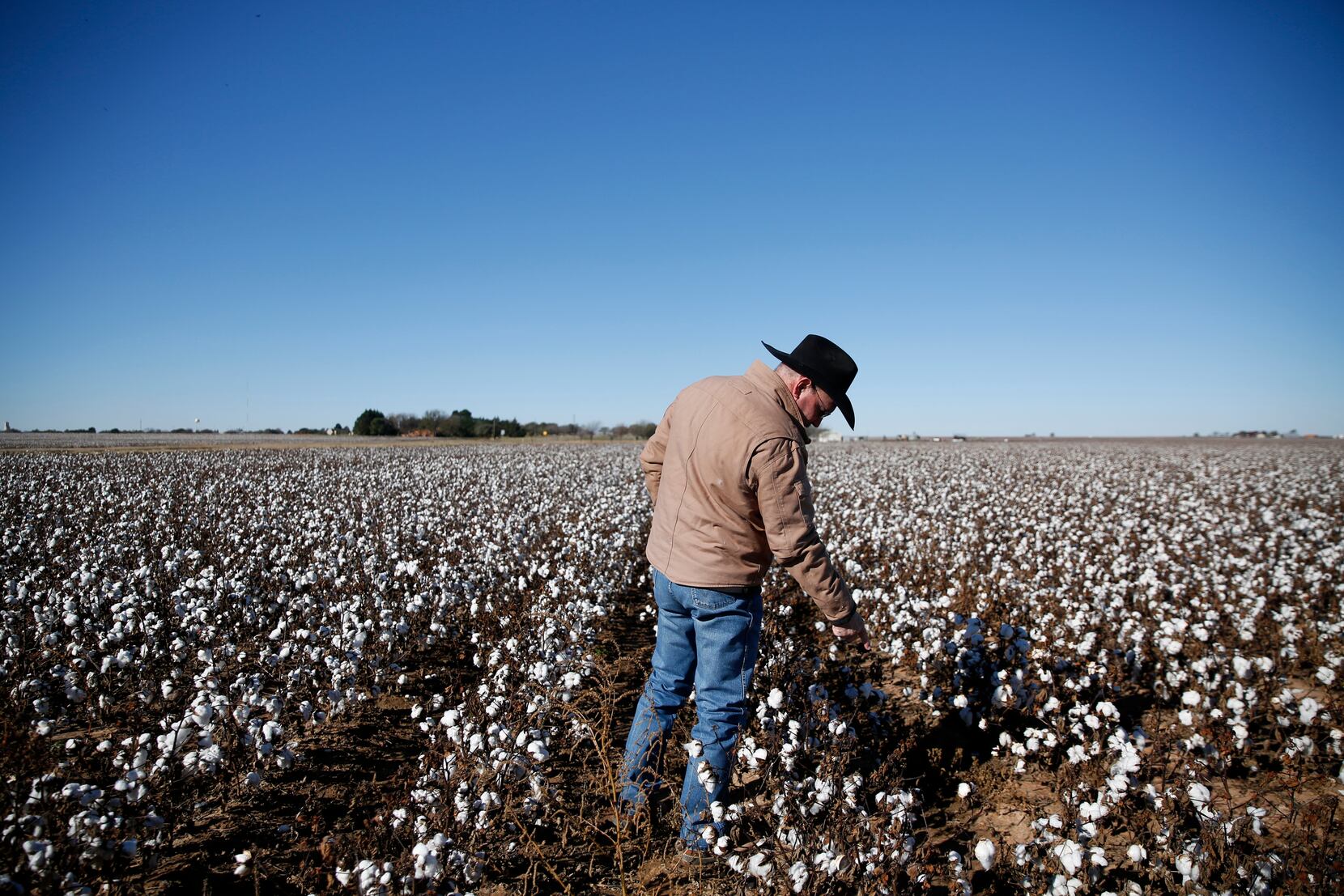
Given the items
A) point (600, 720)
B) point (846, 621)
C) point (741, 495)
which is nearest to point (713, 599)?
point (741, 495)

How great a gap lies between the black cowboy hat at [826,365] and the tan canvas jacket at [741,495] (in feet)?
0.44

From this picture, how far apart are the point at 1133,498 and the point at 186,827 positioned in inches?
745

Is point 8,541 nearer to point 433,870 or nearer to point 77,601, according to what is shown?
point 77,601

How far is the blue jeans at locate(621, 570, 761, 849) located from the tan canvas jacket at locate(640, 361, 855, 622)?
12 centimetres

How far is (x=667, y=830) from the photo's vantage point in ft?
11.4

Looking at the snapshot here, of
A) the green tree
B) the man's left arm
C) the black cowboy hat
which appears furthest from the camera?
the green tree

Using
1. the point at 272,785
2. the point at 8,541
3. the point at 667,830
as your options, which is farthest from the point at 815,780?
the point at 8,541

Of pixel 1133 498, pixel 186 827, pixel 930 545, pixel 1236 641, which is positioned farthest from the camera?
pixel 1133 498

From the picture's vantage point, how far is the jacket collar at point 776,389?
300 centimetres

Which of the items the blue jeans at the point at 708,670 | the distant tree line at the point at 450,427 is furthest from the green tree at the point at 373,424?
the blue jeans at the point at 708,670

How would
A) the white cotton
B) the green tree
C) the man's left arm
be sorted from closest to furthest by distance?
the white cotton → the man's left arm → the green tree

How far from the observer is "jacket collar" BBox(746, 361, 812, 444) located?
9.83 ft

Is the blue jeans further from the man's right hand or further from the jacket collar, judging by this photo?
the jacket collar

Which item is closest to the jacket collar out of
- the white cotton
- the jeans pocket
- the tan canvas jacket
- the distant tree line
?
the tan canvas jacket
